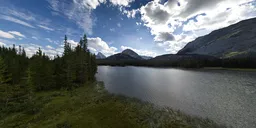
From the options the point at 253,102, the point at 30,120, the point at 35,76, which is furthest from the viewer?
the point at 35,76

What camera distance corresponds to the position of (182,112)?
2284cm

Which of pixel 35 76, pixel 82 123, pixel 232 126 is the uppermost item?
pixel 35 76

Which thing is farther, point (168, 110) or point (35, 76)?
point (35, 76)

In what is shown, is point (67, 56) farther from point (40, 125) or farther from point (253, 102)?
point (253, 102)

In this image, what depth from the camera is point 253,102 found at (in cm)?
2748

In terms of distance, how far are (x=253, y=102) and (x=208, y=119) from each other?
1847cm

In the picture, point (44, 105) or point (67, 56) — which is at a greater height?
point (67, 56)

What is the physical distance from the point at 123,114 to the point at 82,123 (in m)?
7.58

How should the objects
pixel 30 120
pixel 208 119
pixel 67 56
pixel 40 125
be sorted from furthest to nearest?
1. pixel 67 56
2. pixel 208 119
3. pixel 30 120
4. pixel 40 125

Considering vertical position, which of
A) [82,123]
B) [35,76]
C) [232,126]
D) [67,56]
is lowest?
[232,126]

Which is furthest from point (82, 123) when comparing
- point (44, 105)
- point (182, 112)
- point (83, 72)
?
point (83, 72)

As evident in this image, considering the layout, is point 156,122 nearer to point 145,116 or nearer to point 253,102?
point 145,116

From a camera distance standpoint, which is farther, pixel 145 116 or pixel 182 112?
pixel 182 112

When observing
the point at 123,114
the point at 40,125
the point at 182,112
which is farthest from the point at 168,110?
the point at 40,125
